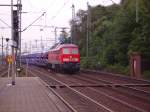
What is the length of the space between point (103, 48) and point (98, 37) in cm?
1130

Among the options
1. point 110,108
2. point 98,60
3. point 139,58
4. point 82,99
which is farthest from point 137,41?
point 110,108

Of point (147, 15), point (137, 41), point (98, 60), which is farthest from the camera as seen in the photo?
point (98, 60)

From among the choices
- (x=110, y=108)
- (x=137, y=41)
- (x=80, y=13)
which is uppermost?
(x=80, y=13)

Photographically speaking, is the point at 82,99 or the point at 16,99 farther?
the point at 82,99

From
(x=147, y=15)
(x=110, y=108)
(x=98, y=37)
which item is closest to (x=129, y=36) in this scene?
(x=147, y=15)

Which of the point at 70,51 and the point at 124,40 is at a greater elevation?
the point at 124,40

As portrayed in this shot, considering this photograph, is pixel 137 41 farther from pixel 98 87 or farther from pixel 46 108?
pixel 46 108

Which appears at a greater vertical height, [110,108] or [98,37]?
[98,37]

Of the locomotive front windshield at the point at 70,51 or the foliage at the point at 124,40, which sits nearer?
the foliage at the point at 124,40

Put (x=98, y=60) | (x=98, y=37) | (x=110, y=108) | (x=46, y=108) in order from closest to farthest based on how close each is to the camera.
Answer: (x=46, y=108) → (x=110, y=108) → (x=98, y=60) → (x=98, y=37)

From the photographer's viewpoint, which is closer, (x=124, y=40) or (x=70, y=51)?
(x=70, y=51)

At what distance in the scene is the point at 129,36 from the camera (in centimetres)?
5547

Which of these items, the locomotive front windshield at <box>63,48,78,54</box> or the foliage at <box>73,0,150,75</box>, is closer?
the foliage at <box>73,0,150,75</box>

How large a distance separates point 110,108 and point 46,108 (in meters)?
2.85
